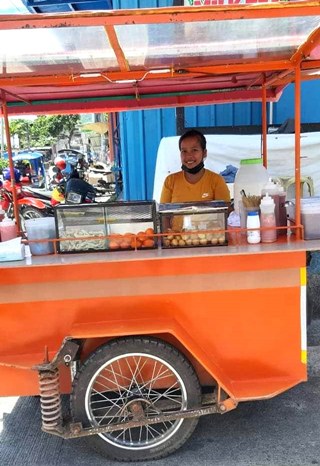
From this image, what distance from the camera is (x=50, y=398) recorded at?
2.27 m

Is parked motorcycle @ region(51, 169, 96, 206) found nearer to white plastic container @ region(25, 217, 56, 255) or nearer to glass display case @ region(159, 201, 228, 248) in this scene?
white plastic container @ region(25, 217, 56, 255)

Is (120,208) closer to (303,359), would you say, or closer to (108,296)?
(108,296)

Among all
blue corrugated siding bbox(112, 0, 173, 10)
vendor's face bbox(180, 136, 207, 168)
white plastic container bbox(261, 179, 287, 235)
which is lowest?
white plastic container bbox(261, 179, 287, 235)

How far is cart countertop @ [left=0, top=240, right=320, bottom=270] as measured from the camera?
225cm

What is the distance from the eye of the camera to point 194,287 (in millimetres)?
2332

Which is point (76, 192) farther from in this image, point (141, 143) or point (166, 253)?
point (166, 253)

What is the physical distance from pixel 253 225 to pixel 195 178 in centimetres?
104

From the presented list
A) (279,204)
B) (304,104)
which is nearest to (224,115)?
(304,104)

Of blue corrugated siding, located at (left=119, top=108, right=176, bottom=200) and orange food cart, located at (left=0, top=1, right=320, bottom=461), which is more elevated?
blue corrugated siding, located at (left=119, top=108, right=176, bottom=200)

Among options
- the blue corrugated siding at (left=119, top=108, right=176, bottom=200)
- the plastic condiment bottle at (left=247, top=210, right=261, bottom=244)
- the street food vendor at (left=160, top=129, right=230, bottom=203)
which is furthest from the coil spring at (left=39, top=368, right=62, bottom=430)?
the blue corrugated siding at (left=119, top=108, right=176, bottom=200)

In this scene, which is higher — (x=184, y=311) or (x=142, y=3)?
(x=142, y=3)

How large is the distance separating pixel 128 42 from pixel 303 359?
1.79 m

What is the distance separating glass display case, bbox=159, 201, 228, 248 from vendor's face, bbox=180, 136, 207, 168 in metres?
0.95

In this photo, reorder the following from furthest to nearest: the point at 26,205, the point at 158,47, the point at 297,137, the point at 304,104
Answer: the point at 26,205, the point at 304,104, the point at 297,137, the point at 158,47
